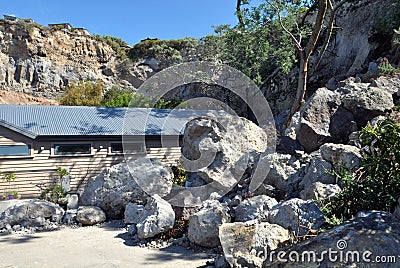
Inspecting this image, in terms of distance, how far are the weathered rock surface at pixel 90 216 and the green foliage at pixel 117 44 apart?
28451 millimetres

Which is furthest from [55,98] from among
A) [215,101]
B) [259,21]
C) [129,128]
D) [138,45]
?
[259,21]

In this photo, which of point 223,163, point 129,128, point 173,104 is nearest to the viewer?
point 223,163

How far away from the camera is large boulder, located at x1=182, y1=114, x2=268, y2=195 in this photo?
753 centimetres

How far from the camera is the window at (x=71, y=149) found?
11071 millimetres

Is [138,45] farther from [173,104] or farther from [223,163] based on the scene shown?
[223,163]

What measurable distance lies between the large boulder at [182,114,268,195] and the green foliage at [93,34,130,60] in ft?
94.3

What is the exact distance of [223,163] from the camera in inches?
299

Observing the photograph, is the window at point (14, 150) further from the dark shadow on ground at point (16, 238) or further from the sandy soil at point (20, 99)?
the sandy soil at point (20, 99)

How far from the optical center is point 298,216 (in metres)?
4.54

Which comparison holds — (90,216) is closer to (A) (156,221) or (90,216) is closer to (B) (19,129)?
(A) (156,221)

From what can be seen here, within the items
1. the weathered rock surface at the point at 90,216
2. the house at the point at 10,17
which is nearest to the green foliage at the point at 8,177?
the weathered rock surface at the point at 90,216

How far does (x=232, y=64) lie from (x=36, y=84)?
69.2 ft

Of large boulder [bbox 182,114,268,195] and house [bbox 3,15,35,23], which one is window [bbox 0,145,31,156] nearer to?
large boulder [bbox 182,114,268,195]

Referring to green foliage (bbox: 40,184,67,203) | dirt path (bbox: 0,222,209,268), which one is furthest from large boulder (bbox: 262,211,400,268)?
green foliage (bbox: 40,184,67,203)
